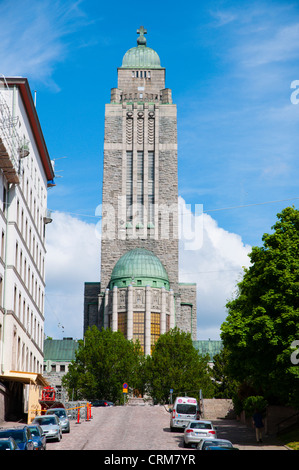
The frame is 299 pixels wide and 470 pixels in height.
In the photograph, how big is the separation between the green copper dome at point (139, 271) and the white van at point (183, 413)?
6765 centimetres

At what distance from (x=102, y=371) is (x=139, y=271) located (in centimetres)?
2695

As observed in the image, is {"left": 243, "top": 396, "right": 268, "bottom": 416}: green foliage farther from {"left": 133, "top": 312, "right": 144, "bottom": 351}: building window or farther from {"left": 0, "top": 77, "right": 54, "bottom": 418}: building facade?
{"left": 133, "top": 312, "right": 144, "bottom": 351}: building window

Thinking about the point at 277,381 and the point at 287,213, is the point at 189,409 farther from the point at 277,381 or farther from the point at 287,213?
the point at 287,213

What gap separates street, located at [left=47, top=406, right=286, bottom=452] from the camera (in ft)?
109

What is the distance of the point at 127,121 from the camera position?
12538cm

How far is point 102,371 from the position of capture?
88438mm

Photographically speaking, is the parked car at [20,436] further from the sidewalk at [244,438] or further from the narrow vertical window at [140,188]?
the narrow vertical window at [140,188]

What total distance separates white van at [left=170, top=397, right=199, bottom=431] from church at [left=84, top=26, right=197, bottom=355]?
220ft

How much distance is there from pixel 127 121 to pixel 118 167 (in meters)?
8.61

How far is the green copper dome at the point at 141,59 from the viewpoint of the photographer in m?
133

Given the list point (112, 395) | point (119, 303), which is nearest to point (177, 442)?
point (112, 395)

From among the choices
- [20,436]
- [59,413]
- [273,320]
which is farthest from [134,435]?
[20,436]

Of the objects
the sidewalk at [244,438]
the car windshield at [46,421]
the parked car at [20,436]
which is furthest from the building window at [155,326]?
the parked car at [20,436]

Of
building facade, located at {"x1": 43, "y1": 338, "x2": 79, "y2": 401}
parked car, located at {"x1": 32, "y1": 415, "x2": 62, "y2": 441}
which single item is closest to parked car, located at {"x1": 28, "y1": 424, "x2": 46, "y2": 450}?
parked car, located at {"x1": 32, "y1": 415, "x2": 62, "y2": 441}
